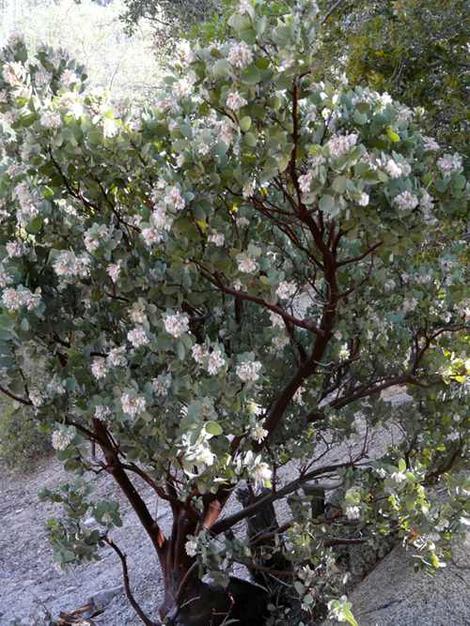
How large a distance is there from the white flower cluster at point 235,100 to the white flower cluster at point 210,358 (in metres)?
0.66

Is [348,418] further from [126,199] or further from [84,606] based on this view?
[84,606]

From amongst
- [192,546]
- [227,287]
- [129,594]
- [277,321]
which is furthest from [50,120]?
[129,594]

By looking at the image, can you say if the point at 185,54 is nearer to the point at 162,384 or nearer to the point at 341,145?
the point at 341,145

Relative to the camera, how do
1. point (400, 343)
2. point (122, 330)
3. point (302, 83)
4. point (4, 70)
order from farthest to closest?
point (400, 343) → point (122, 330) → point (4, 70) → point (302, 83)

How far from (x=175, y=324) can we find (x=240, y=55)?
0.71m

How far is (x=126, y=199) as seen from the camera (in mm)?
2299

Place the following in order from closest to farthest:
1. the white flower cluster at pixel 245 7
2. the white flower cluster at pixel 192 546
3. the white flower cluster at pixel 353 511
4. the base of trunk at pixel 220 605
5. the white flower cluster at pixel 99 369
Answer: the white flower cluster at pixel 245 7
the white flower cluster at pixel 99 369
the white flower cluster at pixel 353 511
the white flower cluster at pixel 192 546
the base of trunk at pixel 220 605

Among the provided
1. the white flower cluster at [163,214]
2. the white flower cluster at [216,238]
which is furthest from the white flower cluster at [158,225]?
the white flower cluster at [216,238]

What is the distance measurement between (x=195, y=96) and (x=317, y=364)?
1035mm

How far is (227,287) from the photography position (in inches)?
86.8

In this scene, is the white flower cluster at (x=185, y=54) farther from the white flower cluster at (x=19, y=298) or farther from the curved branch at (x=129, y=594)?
the curved branch at (x=129, y=594)

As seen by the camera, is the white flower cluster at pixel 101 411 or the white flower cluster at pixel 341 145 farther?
the white flower cluster at pixel 101 411

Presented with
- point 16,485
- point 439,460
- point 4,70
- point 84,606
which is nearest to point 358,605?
point 439,460

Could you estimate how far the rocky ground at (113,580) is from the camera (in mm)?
2809
